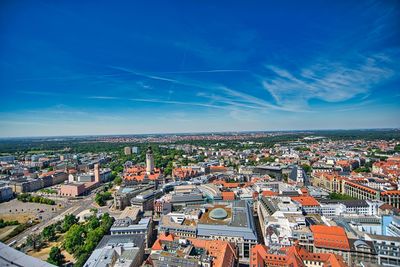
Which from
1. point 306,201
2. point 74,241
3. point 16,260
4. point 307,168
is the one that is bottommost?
point 74,241

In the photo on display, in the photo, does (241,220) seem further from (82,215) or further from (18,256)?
(82,215)

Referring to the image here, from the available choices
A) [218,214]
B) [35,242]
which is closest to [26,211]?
[35,242]

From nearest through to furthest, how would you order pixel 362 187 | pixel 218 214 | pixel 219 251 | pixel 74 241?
pixel 219 251, pixel 74 241, pixel 218 214, pixel 362 187

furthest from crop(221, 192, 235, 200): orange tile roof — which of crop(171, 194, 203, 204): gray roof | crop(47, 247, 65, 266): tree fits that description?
crop(47, 247, 65, 266): tree

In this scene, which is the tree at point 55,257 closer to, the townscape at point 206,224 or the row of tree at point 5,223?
the townscape at point 206,224

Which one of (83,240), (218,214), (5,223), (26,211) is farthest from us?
(26,211)

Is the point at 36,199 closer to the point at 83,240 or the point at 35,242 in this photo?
the point at 35,242

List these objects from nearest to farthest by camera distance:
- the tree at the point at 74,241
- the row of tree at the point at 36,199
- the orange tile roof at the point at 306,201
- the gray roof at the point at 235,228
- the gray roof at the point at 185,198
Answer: the gray roof at the point at 235,228, the tree at the point at 74,241, the orange tile roof at the point at 306,201, the gray roof at the point at 185,198, the row of tree at the point at 36,199

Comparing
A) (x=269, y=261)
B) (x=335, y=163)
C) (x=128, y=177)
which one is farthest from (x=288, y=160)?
(x=269, y=261)

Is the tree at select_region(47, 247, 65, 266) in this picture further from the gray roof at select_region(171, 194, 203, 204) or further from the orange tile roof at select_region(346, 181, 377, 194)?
the orange tile roof at select_region(346, 181, 377, 194)

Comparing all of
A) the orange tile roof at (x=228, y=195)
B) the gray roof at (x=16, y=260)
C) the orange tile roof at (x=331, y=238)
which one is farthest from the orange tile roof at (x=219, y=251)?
the orange tile roof at (x=228, y=195)
